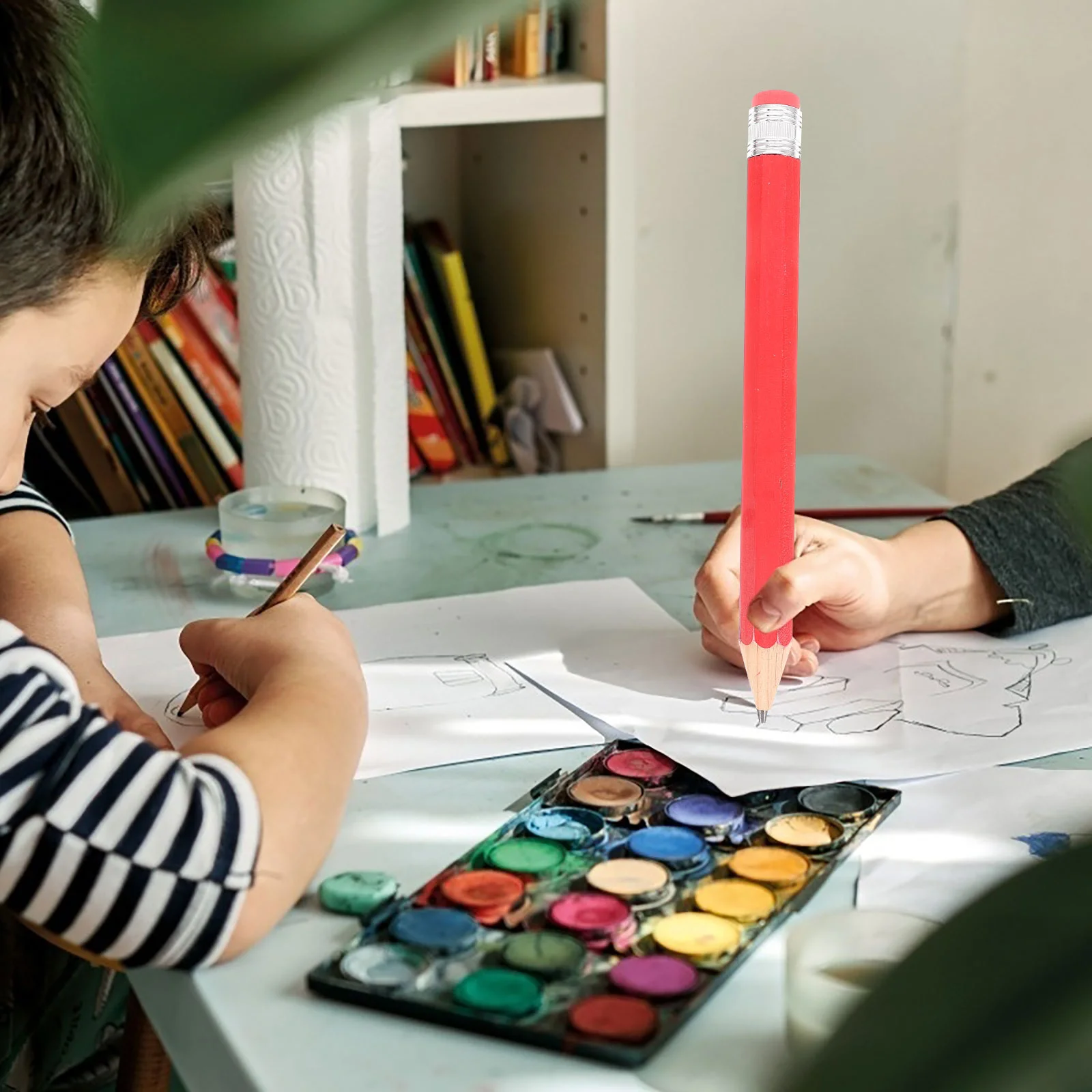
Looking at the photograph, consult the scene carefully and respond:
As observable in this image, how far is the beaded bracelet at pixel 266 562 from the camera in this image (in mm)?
910

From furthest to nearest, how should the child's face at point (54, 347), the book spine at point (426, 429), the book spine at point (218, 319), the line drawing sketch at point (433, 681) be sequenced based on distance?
1. the book spine at point (426, 429)
2. the book spine at point (218, 319)
3. the line drawing sketch at point (433, 681)
4. the child's face at point (54, 347)

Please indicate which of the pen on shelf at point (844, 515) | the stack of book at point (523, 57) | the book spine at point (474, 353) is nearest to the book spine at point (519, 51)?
the stack of book at point (523, 57)

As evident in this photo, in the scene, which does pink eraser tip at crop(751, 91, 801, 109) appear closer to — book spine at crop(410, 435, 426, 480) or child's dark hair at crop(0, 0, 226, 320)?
child's dark hair at crop(0, 0, 226, 320)

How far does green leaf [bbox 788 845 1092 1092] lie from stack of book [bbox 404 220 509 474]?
125 centimetres

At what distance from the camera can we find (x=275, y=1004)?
48cm

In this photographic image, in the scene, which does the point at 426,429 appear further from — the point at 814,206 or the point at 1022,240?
the point at 1022,240

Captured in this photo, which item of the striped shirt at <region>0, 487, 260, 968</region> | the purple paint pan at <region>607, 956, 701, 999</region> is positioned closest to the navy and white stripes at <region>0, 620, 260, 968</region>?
the striped shirt at <region>0, 487, 260, 968</region>

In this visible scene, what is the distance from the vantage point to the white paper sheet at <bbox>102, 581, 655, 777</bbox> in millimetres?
694

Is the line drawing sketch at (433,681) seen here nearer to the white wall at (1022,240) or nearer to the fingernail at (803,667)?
the fingernail at (803,667)

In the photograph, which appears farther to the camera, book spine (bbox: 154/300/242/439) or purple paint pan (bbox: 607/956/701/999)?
book spine (bbox: 154/300/242/439)

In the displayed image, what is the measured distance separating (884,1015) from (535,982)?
1.21ft

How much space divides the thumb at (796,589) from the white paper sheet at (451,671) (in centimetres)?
9

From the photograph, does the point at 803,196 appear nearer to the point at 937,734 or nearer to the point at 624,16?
the point at 624,16

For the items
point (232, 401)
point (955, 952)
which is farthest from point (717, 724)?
point (232, 401)
